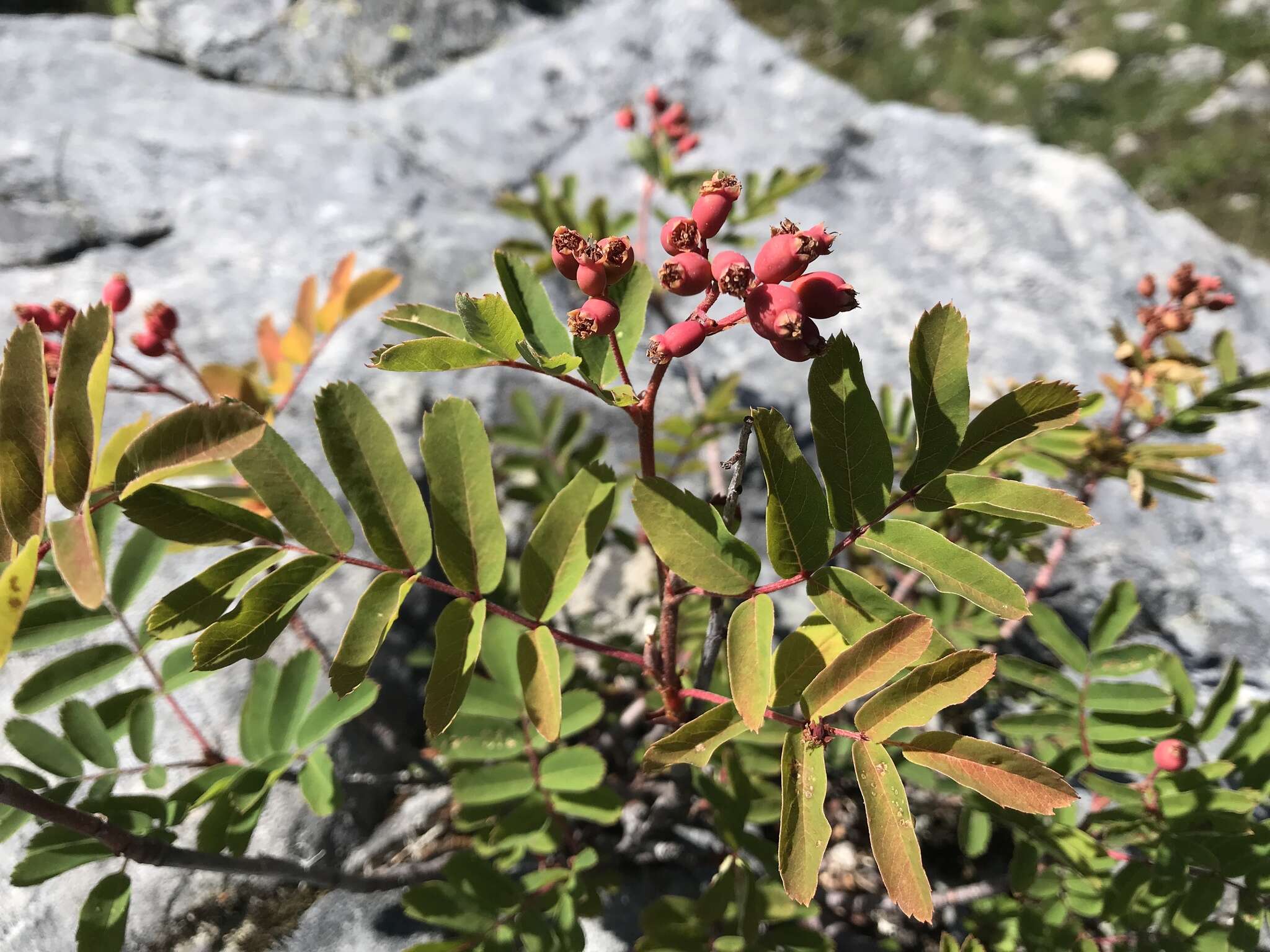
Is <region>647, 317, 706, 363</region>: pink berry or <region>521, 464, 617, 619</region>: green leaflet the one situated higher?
<region>647, 317, 706, 363</region>: pink berry

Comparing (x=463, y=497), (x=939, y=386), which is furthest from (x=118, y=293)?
(x=939, y=386)

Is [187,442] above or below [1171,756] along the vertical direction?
above

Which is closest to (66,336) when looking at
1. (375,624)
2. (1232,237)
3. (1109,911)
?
(375,624)

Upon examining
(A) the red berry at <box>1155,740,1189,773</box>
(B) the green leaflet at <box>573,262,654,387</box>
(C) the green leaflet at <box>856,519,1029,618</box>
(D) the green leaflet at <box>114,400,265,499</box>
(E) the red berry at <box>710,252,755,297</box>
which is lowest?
(A) the red berry at <box>1155,740,1189,773</box>

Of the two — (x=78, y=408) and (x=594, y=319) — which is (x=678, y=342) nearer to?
(x=594, y=319)

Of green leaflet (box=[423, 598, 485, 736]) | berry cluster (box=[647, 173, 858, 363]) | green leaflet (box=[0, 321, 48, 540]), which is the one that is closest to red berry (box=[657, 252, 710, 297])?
berry cluster (box=[647, 173, 858, 363])

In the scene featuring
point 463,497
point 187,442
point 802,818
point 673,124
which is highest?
point 673,124

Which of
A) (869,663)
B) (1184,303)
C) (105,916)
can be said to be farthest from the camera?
(1184,303)

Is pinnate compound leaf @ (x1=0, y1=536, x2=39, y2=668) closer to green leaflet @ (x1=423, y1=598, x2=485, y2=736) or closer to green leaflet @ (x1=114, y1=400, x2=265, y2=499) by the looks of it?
green leaflet @ (x1=114, y1=400, x2=265, y2=499)
